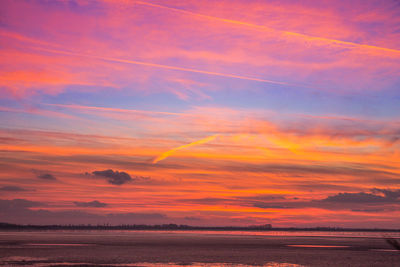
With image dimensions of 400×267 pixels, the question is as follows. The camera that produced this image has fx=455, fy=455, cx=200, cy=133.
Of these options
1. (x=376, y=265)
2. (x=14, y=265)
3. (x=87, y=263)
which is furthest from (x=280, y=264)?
(x=14, y=265)

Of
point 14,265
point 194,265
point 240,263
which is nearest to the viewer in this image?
point 14,265

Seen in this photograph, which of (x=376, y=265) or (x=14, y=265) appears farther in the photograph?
(x=376, y=265)

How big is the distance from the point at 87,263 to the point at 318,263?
83.6 ft

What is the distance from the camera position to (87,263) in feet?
154

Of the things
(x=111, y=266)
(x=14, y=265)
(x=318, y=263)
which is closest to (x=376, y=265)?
(x=318, y=263)

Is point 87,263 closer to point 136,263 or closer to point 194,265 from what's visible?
point 136,263

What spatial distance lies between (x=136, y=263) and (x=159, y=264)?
248cm

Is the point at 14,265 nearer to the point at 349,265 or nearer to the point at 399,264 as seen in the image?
the point at 349,265

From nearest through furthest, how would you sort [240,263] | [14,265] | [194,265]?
1. [14,265]
2. [194,265]
3. [240,263]

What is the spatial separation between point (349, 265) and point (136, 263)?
23.0 metres

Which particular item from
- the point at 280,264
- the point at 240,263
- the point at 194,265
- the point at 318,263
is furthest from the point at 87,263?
the point at 318,263

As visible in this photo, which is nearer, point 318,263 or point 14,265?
point 14,265

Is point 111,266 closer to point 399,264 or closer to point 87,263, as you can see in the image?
point 87,263

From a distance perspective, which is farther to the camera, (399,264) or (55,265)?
(399,264)
